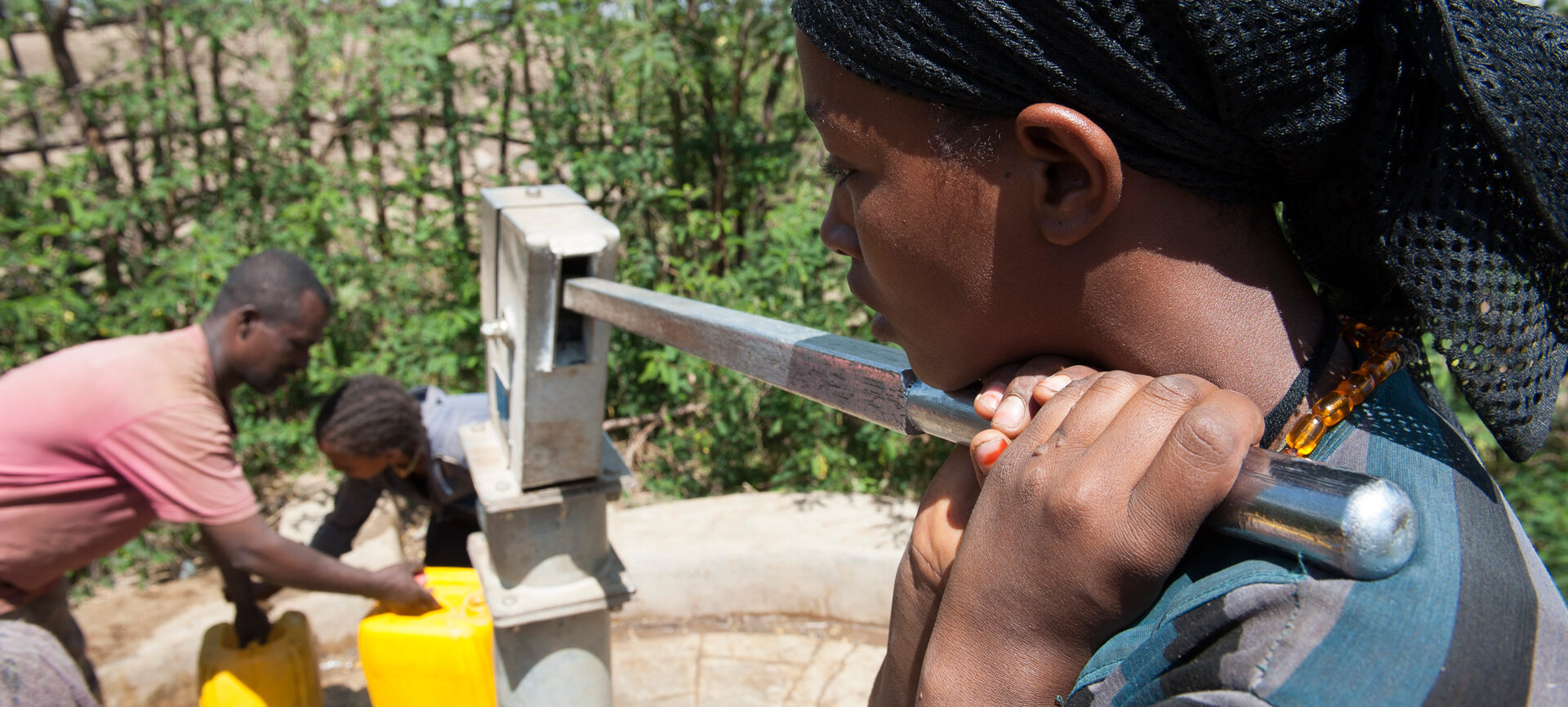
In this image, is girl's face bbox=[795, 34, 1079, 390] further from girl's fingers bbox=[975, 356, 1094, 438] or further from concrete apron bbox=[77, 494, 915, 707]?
concrete apron bbox=[77, 494, 915, 707]

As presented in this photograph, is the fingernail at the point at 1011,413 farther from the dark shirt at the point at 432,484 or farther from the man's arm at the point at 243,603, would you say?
the dark shirt at the point at 432,484

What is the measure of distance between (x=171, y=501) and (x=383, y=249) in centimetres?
252

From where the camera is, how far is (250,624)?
121 inches

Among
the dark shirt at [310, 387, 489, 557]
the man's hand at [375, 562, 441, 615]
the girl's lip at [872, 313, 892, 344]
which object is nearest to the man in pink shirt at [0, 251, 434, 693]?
the man's hand at [375, 562, 441, 615]

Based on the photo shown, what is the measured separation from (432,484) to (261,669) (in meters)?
1.00

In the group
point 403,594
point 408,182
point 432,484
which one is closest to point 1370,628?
point 403,594

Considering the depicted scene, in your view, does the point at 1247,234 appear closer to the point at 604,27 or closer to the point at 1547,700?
the point at 1547,700

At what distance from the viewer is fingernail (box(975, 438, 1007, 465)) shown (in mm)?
763

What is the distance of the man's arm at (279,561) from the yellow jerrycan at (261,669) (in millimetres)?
154

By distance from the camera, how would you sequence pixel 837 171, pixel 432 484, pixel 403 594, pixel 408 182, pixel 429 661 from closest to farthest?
pixel 837 171
pixel 429 661
pixel 403 594
pixel 432 484
pixel 408 182

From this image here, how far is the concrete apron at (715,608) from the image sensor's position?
3.21 meters

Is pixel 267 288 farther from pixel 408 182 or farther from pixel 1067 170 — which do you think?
pixel 1067 170

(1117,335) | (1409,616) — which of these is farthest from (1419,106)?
(1409,616)

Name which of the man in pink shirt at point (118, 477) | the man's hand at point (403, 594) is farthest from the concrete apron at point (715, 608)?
the man's hand at point (403, 594)
